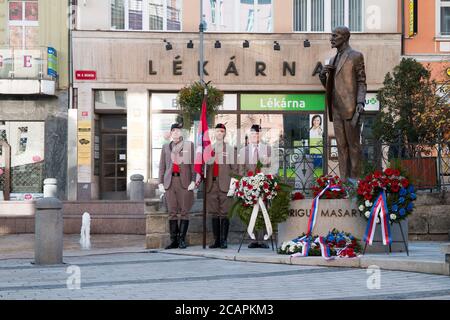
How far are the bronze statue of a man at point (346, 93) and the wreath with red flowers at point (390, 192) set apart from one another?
0.79 metres

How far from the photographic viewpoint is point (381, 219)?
Result: 12.7 metres

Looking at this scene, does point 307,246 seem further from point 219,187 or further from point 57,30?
point 57,30

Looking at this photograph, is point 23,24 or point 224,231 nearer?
point 224,231

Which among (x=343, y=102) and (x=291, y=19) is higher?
(x=291, y=19)

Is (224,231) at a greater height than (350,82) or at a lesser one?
lesser

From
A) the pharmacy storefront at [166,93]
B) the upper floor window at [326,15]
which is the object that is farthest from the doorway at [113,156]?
Result: the upper floor window at [326,15]

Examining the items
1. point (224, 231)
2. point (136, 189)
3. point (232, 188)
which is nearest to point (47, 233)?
point (232, 188)

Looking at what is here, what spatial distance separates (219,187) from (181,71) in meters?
15.3

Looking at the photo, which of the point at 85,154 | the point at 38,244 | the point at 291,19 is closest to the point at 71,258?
the point at 38,244

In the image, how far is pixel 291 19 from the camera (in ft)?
98.9

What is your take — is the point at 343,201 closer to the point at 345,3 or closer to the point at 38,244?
the point at 38,244

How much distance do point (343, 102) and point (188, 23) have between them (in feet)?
55.6

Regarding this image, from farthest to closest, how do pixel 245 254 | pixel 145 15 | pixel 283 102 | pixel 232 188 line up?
pixel 283 102, pixel 145 15, pixel 232 188, pixel 245 254

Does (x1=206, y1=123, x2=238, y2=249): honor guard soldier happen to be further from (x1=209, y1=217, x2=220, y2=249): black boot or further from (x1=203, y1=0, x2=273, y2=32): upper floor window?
(x1=203, y1=0, x2=273, y2=32): upper floor window
